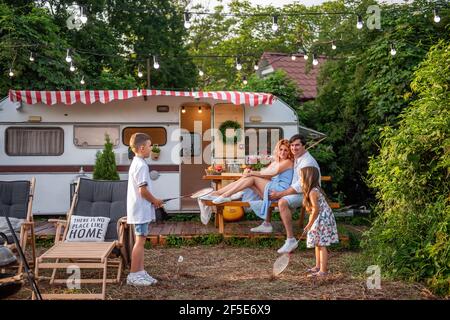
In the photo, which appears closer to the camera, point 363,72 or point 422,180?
point 422,180

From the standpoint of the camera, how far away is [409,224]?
507cm

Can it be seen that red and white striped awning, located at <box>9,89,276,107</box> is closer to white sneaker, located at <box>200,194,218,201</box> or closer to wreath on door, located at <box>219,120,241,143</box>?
wreath on door, located at <box>219,120,241,143</box>

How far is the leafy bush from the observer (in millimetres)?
4840

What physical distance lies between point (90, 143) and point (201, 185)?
2574 mm

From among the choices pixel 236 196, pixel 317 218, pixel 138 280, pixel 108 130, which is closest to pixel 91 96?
pixel 108 130

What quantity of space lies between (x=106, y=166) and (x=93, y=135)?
94 centimetres

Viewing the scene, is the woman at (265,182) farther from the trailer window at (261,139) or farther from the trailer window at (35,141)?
the trailer window at (35,141)

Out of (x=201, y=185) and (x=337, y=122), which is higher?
(x=337, y=122)

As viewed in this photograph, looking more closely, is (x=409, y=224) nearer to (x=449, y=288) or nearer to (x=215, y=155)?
(x=449, y=288)

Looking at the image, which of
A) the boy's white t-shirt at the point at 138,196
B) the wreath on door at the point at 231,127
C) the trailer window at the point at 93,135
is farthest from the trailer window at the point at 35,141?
the boy's white t-shirt at the point at 138,196

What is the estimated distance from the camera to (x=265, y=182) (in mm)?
7324

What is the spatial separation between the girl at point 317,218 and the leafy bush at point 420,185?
635 millimetres
